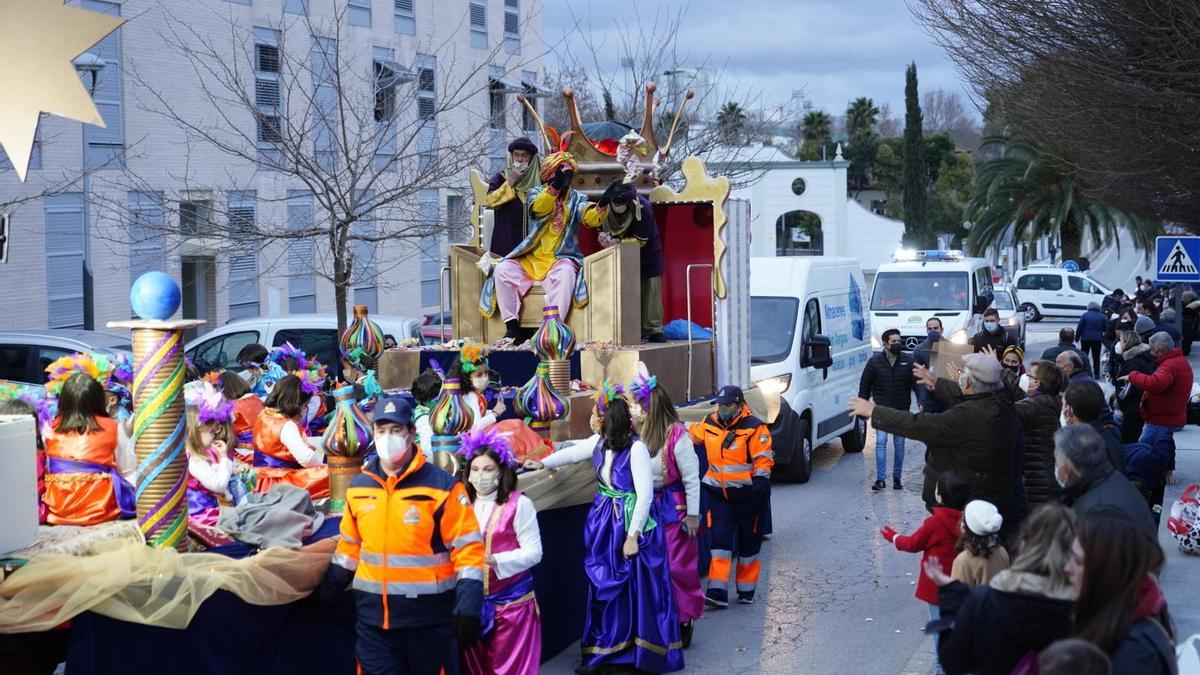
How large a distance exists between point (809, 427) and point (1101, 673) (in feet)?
38.9

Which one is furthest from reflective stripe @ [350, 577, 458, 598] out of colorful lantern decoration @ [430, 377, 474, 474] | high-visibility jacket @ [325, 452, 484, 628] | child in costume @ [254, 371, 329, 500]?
child in costume @ [254, 371, 329, 500]

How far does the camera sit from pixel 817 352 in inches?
585

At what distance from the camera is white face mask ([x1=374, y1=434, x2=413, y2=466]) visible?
5816mm

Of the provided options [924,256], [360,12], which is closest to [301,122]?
[360,12]

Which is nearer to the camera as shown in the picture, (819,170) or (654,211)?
(654,211)

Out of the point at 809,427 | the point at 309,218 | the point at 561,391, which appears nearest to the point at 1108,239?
the point at 309,218

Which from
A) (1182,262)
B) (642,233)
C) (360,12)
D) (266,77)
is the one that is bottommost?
(1182,262)

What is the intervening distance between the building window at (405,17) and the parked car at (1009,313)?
14.4 m

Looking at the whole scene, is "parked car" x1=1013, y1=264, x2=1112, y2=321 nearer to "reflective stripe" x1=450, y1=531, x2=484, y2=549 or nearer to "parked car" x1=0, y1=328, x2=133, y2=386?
"parked car" x1=0, y1=328, x2=133, y2=386

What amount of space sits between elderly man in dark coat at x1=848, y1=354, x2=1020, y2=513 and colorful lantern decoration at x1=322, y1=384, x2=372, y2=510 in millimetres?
2918

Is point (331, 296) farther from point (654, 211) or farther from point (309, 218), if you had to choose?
point (654, 211)

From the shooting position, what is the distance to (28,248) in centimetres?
2241

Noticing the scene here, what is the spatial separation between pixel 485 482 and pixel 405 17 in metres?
25.2

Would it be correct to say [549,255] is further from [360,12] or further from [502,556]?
[360,12]
